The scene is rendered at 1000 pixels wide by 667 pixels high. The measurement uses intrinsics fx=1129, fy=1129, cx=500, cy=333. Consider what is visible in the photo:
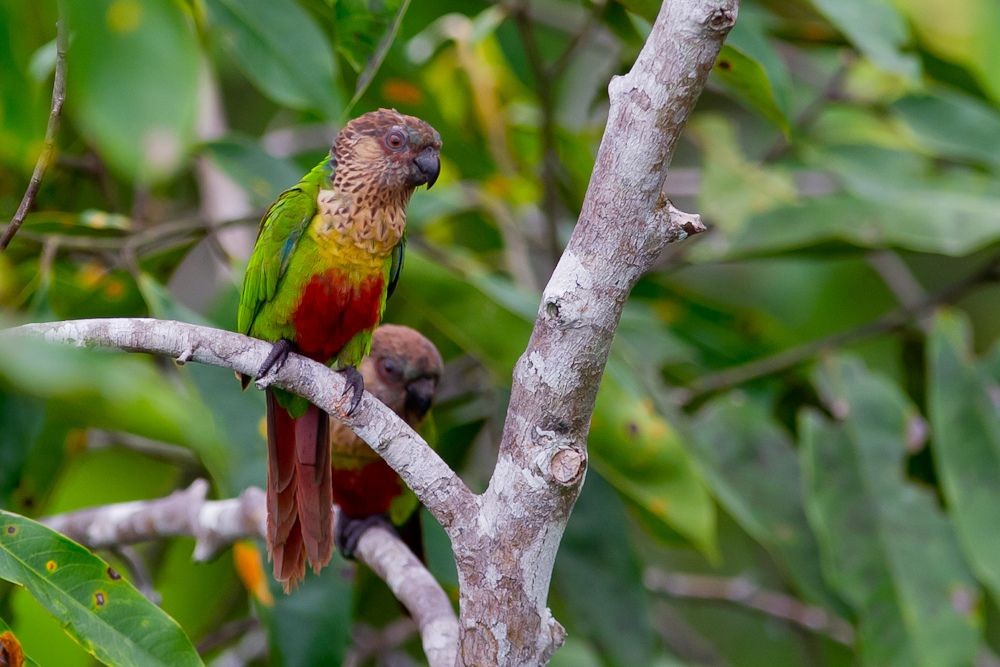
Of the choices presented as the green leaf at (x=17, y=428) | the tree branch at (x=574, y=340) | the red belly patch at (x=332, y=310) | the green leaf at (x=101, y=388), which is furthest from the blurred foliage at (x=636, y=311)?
the green leaf at (x=101, y=388)

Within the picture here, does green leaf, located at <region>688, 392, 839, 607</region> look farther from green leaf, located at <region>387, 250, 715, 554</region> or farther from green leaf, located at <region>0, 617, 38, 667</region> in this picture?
green leaf, located at <region>0, 617, 38, 667</region>

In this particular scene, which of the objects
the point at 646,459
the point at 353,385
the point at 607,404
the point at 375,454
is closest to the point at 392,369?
the point at 375,454

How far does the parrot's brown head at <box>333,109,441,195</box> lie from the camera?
2215 mm

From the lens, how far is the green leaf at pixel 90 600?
65.6 inches

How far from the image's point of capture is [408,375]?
314cm

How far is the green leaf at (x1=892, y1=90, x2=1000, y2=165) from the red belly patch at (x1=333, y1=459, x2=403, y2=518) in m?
2.26

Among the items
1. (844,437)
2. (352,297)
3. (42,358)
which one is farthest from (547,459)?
(844,437)

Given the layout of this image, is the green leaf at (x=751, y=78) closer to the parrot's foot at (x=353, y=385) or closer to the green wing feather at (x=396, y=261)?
the green wing feather at (x=396, y=261)

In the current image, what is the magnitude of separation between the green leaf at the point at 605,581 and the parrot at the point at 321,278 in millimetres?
1090

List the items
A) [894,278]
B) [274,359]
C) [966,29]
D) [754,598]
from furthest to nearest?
1. [894,278]
2. [754,598]
3. [966,29]
4. [274,359]

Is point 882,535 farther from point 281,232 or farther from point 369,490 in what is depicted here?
point 281,232

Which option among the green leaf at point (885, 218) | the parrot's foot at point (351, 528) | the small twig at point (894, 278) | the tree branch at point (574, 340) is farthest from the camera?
the small twig at point (894, 278)

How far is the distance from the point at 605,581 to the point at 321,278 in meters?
1.43

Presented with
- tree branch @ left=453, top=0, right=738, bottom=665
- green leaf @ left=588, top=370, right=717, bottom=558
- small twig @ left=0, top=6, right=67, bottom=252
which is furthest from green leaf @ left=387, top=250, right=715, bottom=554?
small twig @ left=0, top=6, right=67, bottom=252
